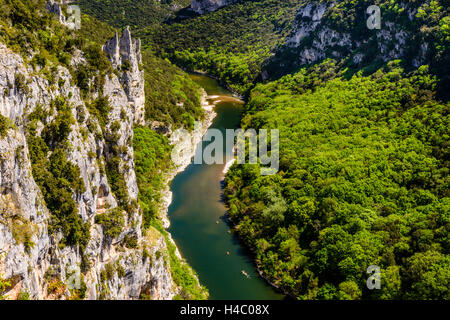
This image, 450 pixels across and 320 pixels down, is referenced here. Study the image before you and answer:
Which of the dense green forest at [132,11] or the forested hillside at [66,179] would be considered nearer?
the forested hillside at [66,179]

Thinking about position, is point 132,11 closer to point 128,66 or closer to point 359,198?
point 128,66

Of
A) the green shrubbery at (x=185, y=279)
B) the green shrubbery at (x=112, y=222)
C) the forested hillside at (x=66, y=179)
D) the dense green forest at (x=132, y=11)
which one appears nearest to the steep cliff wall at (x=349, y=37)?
the green shrubbery at (x=185, y=279)

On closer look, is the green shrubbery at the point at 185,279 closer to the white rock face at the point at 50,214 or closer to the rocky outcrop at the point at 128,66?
the white rock face at the point at 50,214

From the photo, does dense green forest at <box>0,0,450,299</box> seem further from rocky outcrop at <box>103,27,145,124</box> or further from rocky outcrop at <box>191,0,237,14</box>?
rocky outcrop at <box>191,0,237,14</box>

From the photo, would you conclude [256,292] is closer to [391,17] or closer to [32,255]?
[32,255]

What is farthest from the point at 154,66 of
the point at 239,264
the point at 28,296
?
the point at 28,296

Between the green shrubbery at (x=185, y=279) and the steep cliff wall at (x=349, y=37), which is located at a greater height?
the steep cliff wall at (x=349, y=37)
